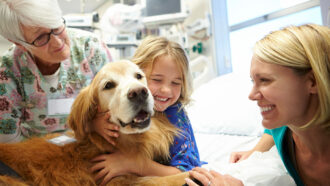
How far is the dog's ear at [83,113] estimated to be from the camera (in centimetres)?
101

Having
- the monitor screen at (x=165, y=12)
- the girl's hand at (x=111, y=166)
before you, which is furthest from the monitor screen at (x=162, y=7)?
the girl's hand at (x=111, y=166)

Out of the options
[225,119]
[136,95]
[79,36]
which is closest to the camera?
[136,95]

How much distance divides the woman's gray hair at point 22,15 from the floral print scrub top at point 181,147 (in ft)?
2.35

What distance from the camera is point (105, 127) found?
3.27 feet

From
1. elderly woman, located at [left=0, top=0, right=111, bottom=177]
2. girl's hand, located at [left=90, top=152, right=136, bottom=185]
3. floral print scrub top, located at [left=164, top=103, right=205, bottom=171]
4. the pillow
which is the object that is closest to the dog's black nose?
girl's hand, located at [left=90, top=152, right=136, bottom=185]

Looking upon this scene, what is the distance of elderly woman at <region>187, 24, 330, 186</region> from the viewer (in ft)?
2.62

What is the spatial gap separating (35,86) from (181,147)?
845 millimetres

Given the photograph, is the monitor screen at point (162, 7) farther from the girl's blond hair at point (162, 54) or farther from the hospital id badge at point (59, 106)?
the hospital id badge at point (59, 106)

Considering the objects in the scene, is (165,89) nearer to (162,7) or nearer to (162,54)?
(162,54)

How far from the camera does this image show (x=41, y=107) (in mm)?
1399

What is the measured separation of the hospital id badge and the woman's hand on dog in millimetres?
415

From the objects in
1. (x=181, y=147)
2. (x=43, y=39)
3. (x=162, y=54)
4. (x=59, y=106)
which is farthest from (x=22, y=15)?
(x=181, y=147)

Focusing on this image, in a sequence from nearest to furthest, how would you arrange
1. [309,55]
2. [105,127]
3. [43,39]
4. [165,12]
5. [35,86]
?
1. [309,55]
2. [105,127]
3. [43,39]
4. [35,86]
5. [165,12]

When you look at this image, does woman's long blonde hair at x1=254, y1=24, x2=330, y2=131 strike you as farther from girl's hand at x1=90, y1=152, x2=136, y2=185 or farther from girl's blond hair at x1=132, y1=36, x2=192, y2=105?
girl's hand at x1=90, y1=152, x2=136, y2=185
